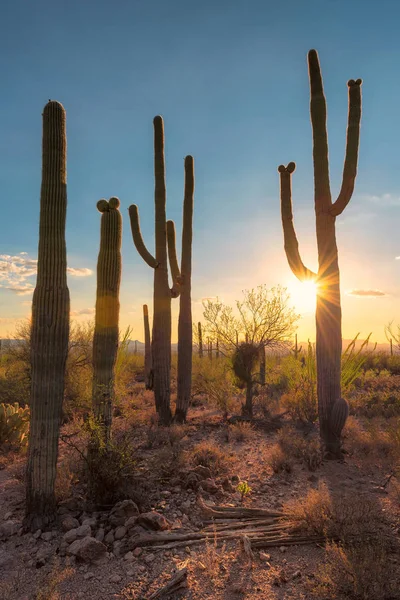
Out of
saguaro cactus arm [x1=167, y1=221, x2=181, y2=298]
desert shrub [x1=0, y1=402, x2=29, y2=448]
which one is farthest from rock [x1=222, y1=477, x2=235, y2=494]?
saguaro cactus arm [x1=167, y1=221, x2=181, y2=298]

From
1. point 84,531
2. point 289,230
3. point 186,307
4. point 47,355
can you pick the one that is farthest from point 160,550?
point 186,307

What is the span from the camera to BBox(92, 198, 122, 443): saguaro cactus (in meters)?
6.73

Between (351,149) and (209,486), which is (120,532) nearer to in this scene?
(209,486)

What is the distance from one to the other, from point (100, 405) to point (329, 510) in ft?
12.1

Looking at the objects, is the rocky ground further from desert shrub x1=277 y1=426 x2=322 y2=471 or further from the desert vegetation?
desert shrub x1=277 y1=426 x2=322 y2=471

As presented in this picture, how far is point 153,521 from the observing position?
5547mm

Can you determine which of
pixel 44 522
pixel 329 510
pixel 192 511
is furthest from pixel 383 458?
pixel 44 522

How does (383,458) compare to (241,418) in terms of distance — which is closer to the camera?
(383,458)

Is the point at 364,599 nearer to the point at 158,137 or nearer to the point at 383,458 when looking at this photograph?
the point at 383,458

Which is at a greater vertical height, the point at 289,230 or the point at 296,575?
the point at 289,230

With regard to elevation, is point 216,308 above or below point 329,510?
above

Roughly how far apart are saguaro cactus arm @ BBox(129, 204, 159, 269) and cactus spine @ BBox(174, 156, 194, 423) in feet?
4.42

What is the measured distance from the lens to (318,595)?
4.15 meters

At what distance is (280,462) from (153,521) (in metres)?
3.30
